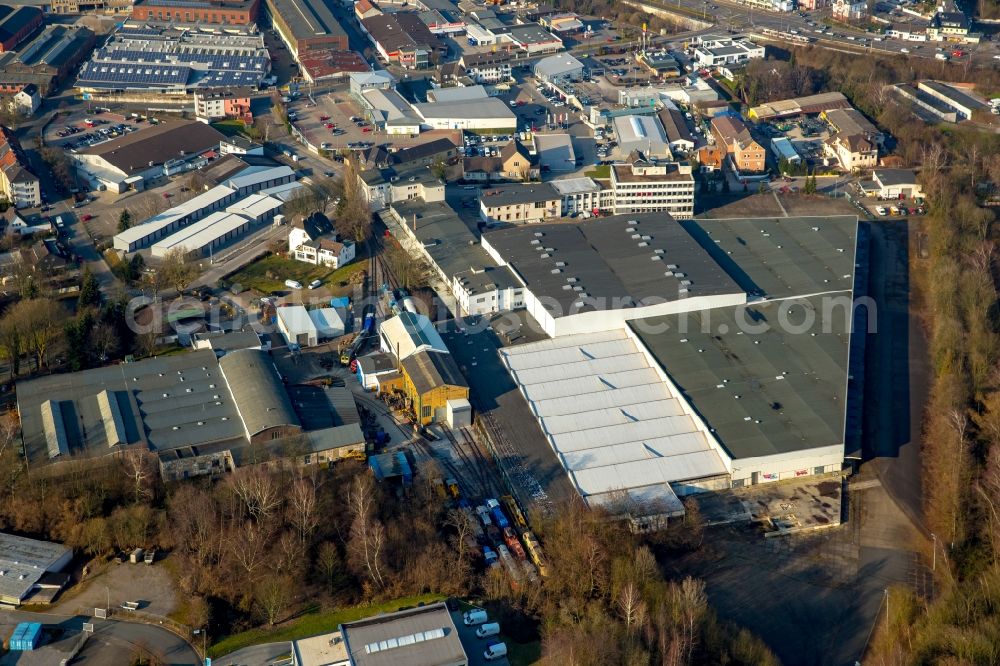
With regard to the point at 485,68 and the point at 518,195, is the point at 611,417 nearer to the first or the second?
the point at 518,195

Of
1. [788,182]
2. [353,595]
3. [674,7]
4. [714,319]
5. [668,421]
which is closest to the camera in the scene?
[353,595]

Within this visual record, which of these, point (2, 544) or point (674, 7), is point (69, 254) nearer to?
point (2, 544)

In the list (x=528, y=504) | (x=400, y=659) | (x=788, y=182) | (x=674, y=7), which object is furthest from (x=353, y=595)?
(x=674, y=7)

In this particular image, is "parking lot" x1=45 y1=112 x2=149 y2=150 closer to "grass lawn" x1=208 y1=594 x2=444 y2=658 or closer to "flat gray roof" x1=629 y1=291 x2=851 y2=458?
"flat gray roof" x1=629 y1=291 x2=851 y2=458

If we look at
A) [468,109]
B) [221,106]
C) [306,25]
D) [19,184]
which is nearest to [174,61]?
[221,106]

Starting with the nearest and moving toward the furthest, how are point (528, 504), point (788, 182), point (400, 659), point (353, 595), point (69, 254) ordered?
point (400, 659)
point (353, 595)
point (528, 504)
point (69, 254)
point (788, 182)

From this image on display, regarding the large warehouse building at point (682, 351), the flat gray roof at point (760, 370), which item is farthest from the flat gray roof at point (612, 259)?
the flat gray roof at point (760, 370)

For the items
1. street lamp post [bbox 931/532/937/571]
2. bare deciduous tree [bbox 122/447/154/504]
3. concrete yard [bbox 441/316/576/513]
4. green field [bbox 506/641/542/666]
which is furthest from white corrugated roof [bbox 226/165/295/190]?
street lamp post [bbox 931/532/937/571]
